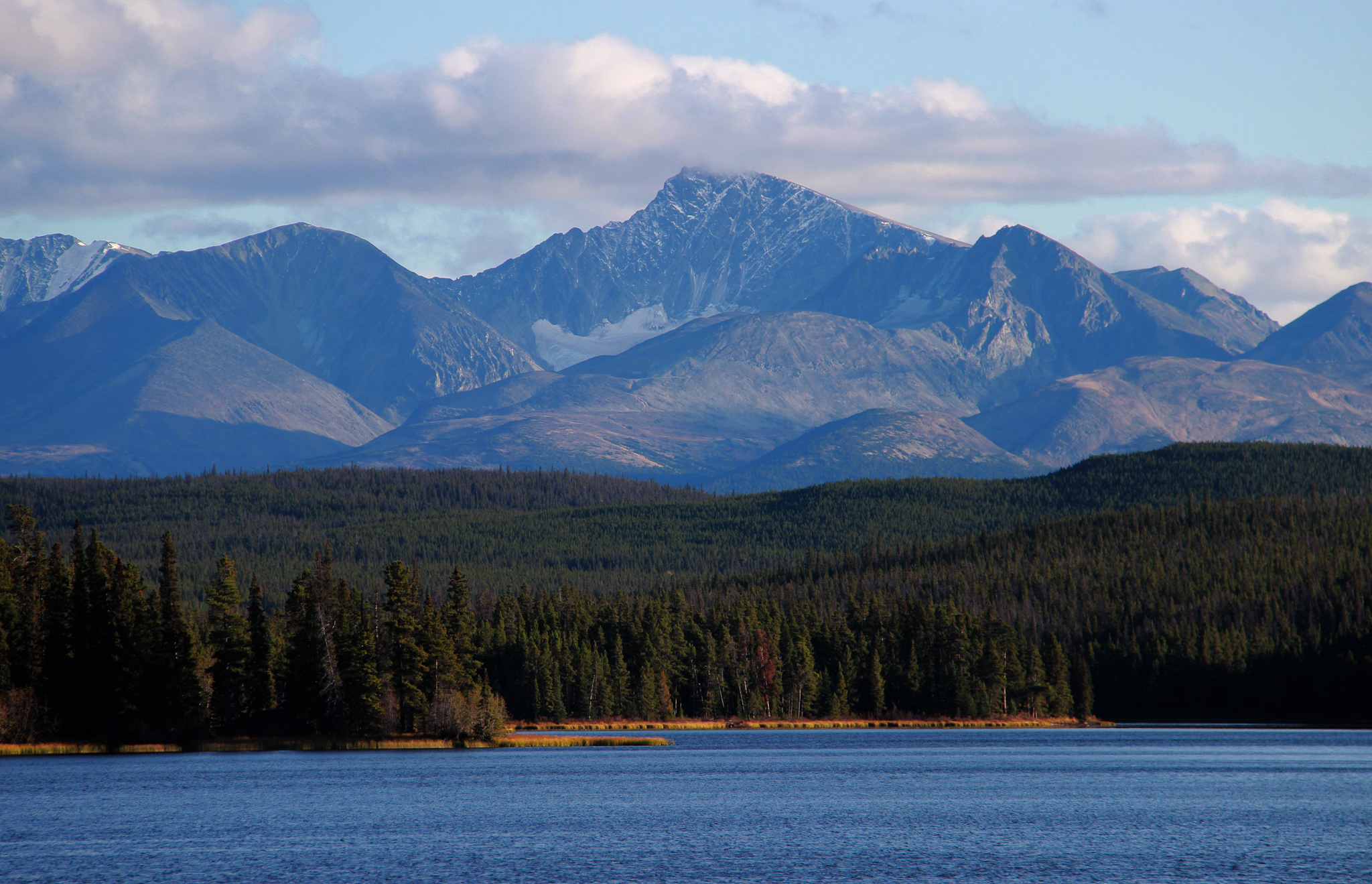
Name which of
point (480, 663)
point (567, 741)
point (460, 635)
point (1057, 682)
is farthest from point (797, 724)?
point (460, 635)

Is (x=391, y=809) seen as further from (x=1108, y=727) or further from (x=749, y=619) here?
(x=1108, y=727)

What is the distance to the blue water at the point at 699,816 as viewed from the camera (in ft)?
240

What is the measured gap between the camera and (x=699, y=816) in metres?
94.5

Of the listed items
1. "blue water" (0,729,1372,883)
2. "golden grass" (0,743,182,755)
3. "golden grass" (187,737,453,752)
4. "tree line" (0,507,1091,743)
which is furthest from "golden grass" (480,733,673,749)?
"golden grass" (0,743,182,755)

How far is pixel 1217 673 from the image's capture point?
196 m

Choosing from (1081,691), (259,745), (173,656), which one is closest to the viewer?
(173,656)

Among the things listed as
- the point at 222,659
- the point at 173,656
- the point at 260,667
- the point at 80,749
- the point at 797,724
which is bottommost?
the point at 797,724

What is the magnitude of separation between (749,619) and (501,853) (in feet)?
356

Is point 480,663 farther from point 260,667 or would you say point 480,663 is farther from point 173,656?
point 173,656

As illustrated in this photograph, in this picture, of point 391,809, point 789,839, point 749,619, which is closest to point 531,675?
point 749,619

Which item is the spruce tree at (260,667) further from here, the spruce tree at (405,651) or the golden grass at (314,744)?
the spruce tree at (405,651)

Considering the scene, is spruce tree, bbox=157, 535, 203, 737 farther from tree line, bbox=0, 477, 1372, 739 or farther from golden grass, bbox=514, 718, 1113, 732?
golden grass, bbox=514, 718, 1113, 732

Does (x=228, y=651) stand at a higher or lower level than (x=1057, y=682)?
higher

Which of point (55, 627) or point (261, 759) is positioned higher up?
point (55, 627)
